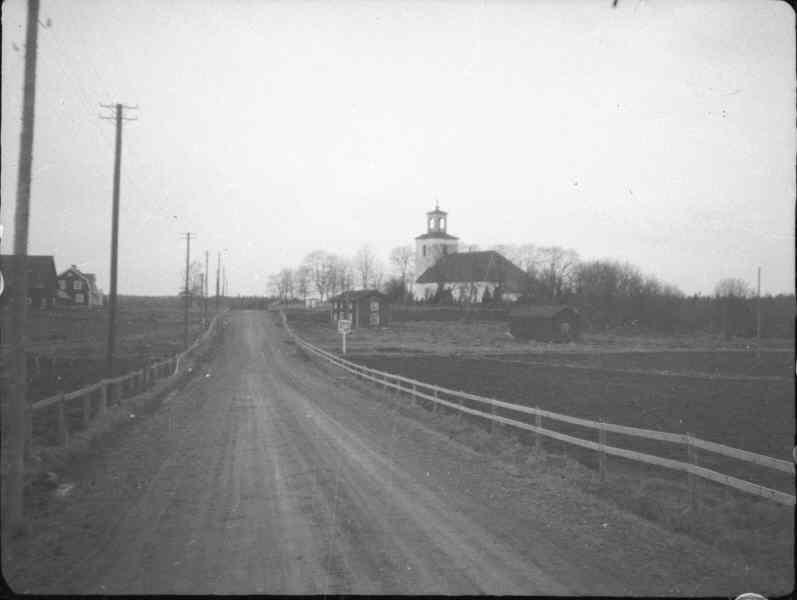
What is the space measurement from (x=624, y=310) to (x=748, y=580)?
43517mm

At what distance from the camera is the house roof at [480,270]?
258 ft

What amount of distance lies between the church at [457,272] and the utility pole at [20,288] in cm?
6575

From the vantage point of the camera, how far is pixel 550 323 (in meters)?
57.3

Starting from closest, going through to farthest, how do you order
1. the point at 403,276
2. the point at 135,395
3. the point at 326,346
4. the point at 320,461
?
the point at 320,461, the point at 135,395, the point at 326,346, the point at 403,276

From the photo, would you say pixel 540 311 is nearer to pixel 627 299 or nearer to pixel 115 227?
pixel 627 299

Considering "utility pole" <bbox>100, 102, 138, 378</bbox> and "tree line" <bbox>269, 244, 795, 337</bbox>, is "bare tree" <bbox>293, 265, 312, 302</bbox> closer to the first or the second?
"tree line" <bbox>269, 244, 795, 337</bbox>

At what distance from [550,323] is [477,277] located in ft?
82.4

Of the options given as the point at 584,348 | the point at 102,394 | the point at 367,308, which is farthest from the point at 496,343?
the point at 102,394

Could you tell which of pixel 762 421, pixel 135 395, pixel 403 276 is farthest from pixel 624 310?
pixel 403 276

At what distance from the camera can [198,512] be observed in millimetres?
6938

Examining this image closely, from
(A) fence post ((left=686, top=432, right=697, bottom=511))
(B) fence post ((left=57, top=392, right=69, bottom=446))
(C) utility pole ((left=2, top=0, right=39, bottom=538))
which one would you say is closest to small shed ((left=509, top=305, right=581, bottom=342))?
(B) fence post ((left=57, top=392, right=69, bottom=446))

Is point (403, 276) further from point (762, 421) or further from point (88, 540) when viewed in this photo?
point (88, 540)

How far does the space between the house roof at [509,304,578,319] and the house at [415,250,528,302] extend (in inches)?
455

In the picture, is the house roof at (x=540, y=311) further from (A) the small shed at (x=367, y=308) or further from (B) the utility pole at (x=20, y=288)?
(B) the utility pole at (x=20, y=288)
